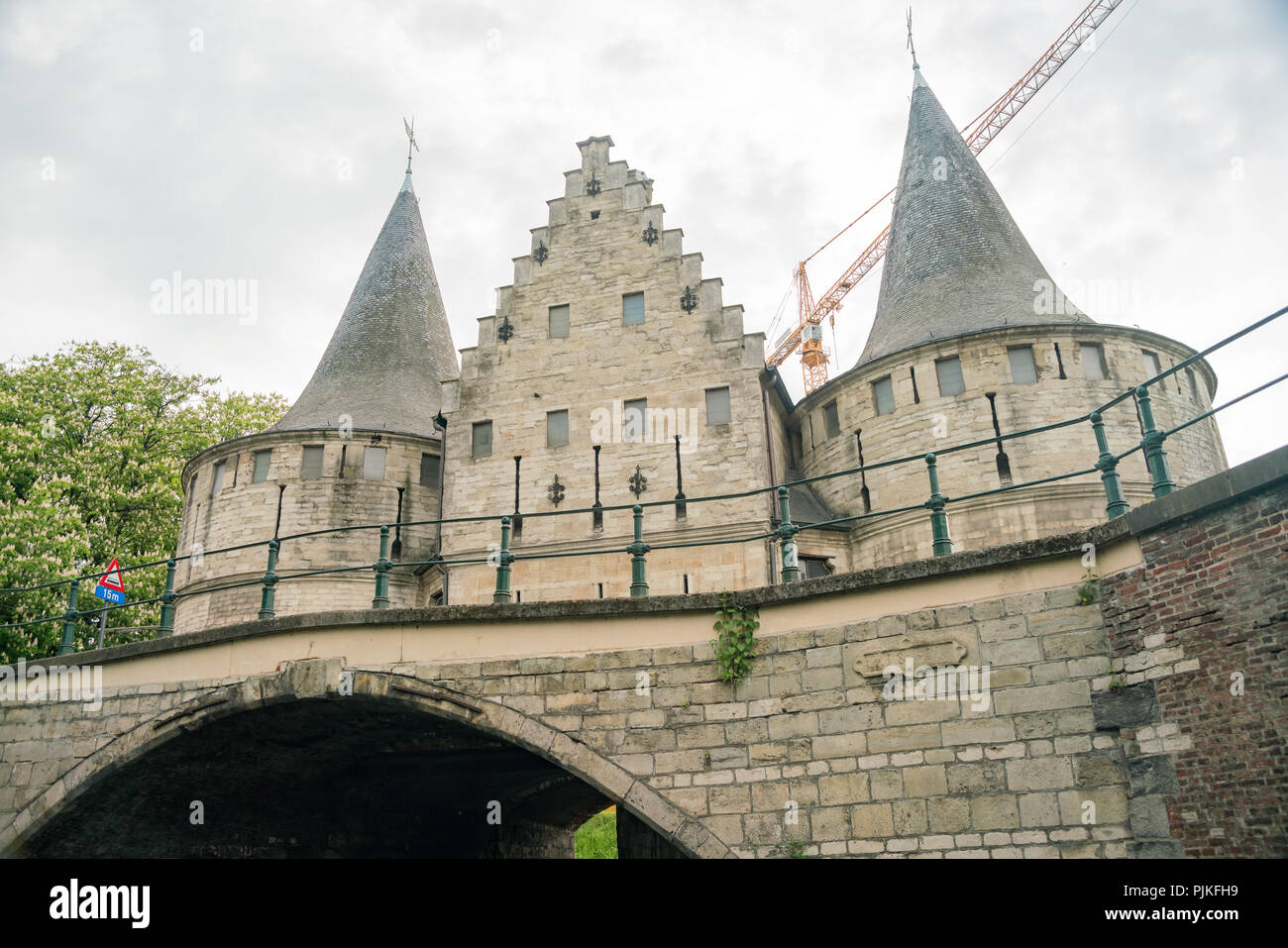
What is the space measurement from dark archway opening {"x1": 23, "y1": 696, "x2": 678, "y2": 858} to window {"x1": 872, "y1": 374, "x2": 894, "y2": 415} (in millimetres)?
9362

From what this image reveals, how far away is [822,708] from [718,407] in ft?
37.7

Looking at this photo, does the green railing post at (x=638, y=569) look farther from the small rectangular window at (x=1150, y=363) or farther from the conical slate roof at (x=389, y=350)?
the conical slate roof at (x=389, y=350)

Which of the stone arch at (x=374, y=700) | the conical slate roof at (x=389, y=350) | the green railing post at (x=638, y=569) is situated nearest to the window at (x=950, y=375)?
the green railing post at (x=638, y=569)

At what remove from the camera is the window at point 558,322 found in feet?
69.5

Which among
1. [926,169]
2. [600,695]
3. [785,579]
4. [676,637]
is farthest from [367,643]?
[926,169]

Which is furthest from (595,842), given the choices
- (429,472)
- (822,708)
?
(822,708)

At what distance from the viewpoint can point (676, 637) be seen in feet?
30.7

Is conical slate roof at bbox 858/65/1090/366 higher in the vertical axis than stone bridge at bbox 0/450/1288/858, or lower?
higher

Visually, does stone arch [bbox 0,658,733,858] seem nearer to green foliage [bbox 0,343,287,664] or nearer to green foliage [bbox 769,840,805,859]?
green foliage [bbox 769,840,805,859]

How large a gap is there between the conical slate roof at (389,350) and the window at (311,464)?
0.66m

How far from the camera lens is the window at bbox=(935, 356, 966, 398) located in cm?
1906

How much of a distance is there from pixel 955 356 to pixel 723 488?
5315mm

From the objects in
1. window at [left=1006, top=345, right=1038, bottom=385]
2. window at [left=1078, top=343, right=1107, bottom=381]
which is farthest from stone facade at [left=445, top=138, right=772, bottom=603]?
window at [left=1078, top=343, right=1107, bottom=381]
